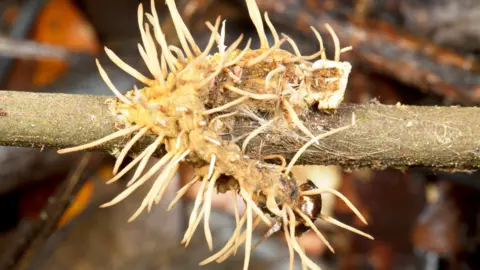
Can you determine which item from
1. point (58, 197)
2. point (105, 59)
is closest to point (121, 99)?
point (58, 197)

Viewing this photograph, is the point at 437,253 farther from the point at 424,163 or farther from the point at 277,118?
the point at 277,118

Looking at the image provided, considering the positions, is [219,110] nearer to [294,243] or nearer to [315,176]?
[294,243]

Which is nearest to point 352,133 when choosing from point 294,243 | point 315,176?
point 294,243

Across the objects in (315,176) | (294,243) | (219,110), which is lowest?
(315,176)

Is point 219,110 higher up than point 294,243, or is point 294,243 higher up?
point 219,110

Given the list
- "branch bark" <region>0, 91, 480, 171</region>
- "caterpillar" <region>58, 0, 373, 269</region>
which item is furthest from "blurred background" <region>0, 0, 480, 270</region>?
"caterpillar" <region>58, 0, 373, 269</region>

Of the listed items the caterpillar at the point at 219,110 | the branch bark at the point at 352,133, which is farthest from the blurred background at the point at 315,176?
the caterpillar at the point at 219,110
